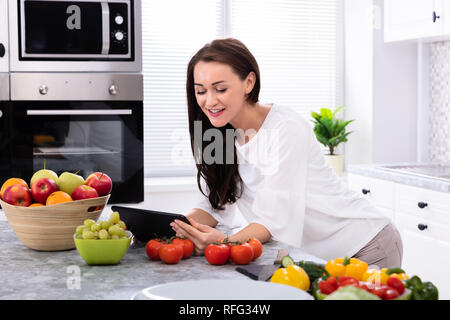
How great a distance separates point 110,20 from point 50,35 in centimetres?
32

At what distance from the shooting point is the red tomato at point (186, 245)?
157 cm

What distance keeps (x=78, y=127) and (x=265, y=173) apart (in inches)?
64.5

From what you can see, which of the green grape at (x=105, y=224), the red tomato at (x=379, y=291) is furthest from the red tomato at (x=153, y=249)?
the red tomato at (x=379, y=291)

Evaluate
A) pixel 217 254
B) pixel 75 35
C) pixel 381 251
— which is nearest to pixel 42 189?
pixel 217 254

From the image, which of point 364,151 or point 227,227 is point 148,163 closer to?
point 364,151

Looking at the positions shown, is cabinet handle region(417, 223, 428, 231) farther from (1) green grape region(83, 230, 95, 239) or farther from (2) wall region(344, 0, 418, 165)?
(1) green grape region(83, 230, 95, 239)

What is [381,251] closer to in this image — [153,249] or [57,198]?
[153,249]

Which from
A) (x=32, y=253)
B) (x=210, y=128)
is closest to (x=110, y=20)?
(x=210, y=128)

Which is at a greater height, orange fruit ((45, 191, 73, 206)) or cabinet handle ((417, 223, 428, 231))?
orange fruit ((45, 191, 73, 206))

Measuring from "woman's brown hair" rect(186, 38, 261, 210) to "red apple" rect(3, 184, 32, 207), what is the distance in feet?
1.91

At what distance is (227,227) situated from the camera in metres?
2.09

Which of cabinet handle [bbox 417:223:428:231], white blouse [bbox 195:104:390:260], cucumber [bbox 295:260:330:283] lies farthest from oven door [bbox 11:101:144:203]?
cucumber [bbox 295:260:330:283]

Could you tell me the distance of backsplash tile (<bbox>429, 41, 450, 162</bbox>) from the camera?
12.6 feet

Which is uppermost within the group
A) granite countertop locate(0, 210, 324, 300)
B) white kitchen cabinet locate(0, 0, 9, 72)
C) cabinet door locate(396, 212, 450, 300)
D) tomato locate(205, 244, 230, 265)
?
white kitchen cabinet locate(0, 0, 9, 72)
